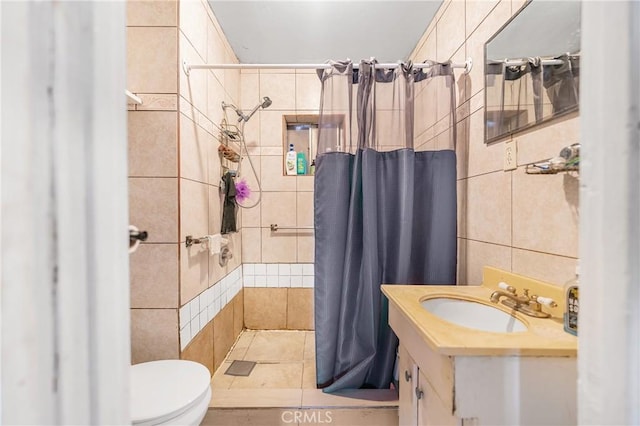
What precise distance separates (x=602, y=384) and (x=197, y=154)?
164cm

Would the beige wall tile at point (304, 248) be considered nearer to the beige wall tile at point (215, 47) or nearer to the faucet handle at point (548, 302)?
the beige wall tile at point (215, 47)

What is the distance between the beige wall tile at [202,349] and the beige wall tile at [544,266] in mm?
1529

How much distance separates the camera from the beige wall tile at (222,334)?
1.70 m

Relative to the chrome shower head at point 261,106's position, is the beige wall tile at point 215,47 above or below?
above

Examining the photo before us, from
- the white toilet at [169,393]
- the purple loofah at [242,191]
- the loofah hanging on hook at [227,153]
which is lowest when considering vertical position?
the white toilet at [169,393]

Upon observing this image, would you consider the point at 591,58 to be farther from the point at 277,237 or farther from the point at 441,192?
the point at 277,237

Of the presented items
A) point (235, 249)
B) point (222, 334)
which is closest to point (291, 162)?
point (235, 249)

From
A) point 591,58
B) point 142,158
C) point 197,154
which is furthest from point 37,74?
point 197,154

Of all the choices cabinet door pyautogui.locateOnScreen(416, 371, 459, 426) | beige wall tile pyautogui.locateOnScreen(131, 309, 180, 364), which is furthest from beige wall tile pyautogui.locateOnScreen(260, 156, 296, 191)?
cabinet door pyautogui.locateOnScreen(416, 371, 459, 426)

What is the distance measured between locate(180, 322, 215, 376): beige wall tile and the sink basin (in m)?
1.15

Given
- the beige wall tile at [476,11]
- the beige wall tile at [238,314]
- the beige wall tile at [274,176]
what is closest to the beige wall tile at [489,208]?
the beige wall tile at [476,11]

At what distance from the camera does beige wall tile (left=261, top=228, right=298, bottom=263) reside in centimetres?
232

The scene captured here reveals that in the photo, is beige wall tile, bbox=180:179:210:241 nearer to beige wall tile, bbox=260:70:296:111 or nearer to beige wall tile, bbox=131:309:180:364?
beige wall tile, bbox=131:309:180:364

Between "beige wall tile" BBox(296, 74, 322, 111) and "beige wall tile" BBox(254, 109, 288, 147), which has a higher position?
"beige wall tile" BBox(296, 74, 322, 111)
